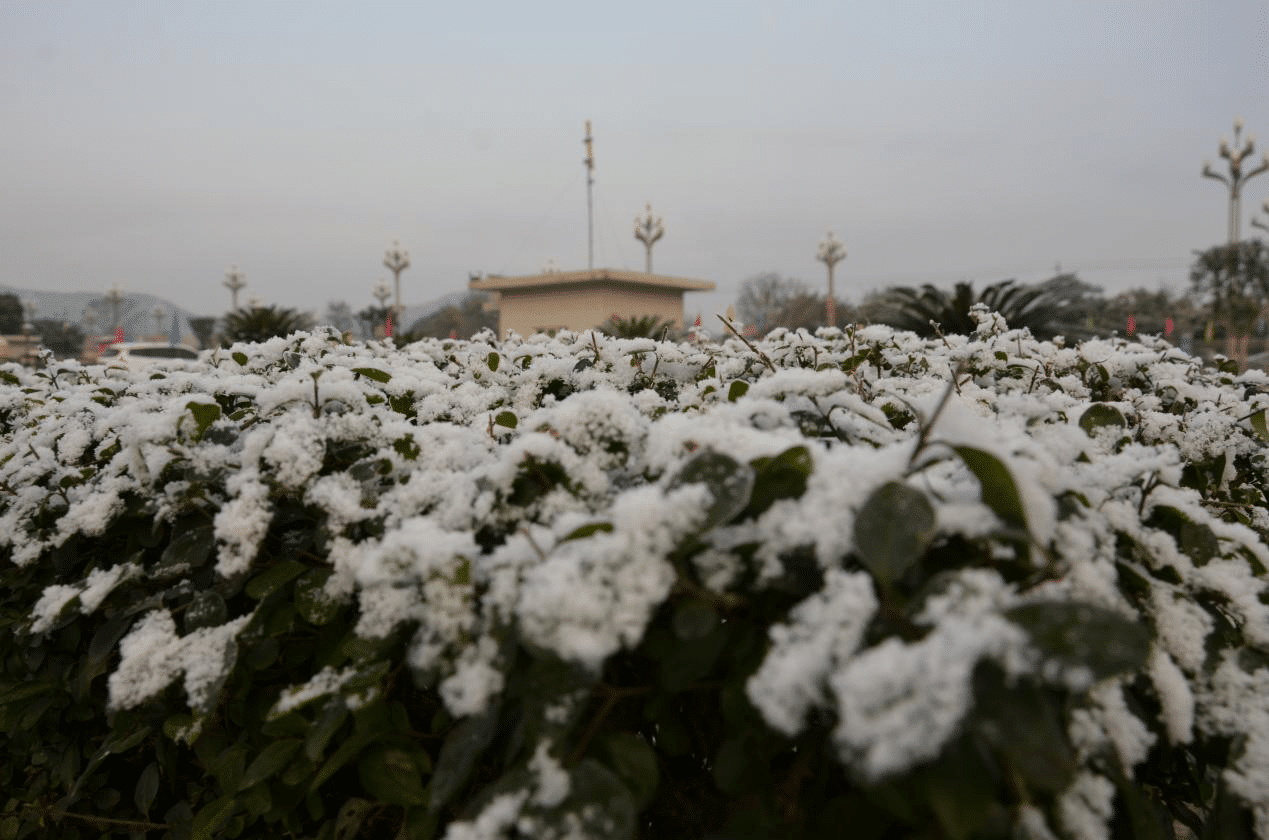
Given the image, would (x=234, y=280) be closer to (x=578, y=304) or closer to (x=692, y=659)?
(x=578, y=304)

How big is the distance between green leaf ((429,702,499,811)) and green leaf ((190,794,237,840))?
715 mm

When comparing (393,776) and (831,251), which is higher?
(831,251)

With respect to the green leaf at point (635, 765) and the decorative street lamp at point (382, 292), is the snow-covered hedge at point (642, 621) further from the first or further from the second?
the decorative street lamp at point (382, 292)

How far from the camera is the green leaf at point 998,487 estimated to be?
3.14 ft

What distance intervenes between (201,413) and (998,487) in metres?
1.47

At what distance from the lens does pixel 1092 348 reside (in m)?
3.02

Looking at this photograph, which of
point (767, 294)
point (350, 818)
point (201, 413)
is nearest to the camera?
point (350, 818)

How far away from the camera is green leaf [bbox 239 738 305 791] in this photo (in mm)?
1438

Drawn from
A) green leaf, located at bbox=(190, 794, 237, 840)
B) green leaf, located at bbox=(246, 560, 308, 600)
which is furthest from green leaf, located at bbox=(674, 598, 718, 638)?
green leaf, located at bbox=(190, 794, 237, 840)

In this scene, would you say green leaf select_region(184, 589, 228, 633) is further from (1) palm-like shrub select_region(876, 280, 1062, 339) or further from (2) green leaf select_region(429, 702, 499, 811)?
(1) palm-like shrub select_region(876, 280, 1062, 339)

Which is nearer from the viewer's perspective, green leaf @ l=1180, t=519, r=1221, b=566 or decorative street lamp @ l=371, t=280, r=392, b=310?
green leaf @ l=1180, t=519, r=1221, b=566

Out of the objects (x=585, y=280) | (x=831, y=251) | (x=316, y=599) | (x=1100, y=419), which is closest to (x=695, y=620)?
(x=316, y=599)

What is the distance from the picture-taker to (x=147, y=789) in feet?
5.94

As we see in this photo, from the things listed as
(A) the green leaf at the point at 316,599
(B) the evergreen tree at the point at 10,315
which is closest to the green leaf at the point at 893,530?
(A) the green leaf at the point at 316,599
